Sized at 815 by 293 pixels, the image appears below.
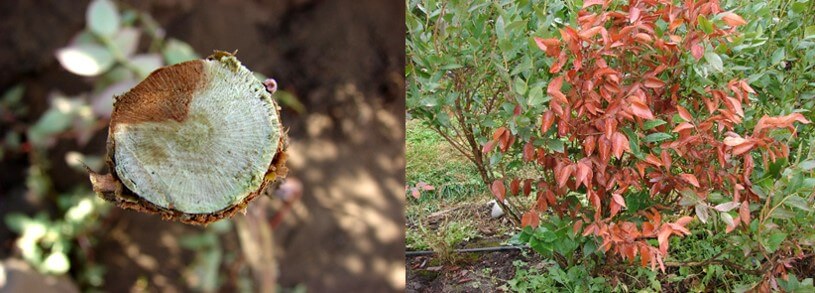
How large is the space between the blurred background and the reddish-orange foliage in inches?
19.9

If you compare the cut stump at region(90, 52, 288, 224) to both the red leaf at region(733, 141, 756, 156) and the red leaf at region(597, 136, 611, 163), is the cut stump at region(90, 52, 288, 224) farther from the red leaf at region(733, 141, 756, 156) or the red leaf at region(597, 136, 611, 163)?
the red leaf at region(733, 141, 756, 156)

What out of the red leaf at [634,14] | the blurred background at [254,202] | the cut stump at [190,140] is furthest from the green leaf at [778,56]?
the cut stump at [190,140]

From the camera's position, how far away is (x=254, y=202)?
37.2 inches

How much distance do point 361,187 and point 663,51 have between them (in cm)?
85

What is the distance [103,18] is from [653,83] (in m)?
1.19

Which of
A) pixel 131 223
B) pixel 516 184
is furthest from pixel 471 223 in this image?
pixel 131 223

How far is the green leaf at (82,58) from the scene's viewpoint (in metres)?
0.75

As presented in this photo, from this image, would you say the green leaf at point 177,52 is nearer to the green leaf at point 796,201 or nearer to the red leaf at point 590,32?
the red leaf at point 590,32

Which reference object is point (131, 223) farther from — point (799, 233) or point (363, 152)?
point (799, 233)

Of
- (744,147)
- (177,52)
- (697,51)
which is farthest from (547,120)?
(177,52)

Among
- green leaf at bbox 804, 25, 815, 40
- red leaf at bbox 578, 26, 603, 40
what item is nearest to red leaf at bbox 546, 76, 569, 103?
red leaf at bbox 578, 26, 603, 40

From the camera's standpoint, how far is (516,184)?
6.29 feet

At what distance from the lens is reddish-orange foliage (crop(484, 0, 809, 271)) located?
1462mm

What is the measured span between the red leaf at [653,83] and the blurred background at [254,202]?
68 centimetres
